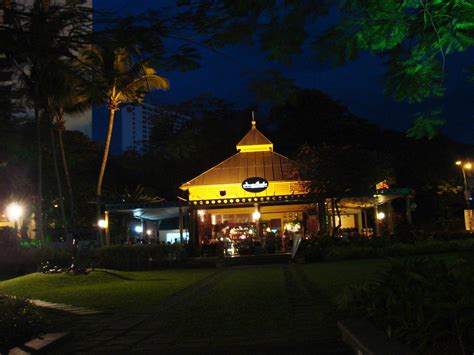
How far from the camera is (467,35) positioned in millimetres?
5852

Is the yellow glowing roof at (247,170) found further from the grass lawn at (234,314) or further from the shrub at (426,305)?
Answer: the shrub at (426,305)

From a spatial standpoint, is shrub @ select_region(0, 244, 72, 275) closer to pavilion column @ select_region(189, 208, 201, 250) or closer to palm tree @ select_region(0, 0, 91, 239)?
pavilion column @ select_region(189, 208, 201, 250)

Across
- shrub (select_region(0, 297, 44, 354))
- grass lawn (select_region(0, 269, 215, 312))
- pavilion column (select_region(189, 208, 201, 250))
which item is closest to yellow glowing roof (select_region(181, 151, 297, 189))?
pavilion column (select_region(189, 208, 201, 250))

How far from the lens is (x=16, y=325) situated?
6.46 meters

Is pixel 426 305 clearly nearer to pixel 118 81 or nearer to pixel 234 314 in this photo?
pixel 234 314

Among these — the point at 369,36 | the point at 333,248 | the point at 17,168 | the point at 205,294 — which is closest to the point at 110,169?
the point at 17,168

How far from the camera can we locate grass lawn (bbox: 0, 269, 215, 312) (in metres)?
11.5

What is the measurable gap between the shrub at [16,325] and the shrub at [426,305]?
157 inches

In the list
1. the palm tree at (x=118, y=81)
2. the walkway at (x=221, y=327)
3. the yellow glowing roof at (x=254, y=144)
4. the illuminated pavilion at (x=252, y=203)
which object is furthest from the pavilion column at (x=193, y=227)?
the palm tree at (x=118, y=81)

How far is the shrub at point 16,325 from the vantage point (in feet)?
20.4

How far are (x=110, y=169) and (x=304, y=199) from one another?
66.0ft

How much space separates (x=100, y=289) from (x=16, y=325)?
8.18 metres

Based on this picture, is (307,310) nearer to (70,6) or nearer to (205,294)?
(205,294)

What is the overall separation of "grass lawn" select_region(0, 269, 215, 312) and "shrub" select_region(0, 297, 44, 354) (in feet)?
10.5
